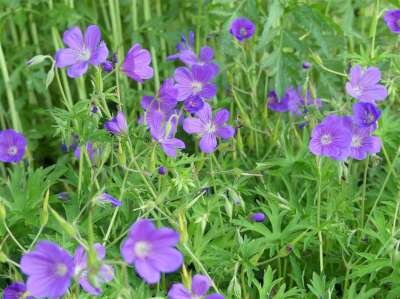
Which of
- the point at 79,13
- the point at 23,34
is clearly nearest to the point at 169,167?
the point at 79,13

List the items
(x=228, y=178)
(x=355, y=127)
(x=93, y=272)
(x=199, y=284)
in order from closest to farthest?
(x=93, y=272)
(x=199, y=284)
(x=355, y=127)
(x=228, y=178)

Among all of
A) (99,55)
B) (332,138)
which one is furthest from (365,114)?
(99,55)

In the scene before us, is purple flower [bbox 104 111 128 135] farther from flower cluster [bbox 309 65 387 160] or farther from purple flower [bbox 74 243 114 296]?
flower cluster [bbox 309 65 387 160]

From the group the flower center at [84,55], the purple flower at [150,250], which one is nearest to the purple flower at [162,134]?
the flower center at [84,55]

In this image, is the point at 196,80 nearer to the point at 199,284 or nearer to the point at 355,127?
the point at 355,127

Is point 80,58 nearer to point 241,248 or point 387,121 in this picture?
point 241,248

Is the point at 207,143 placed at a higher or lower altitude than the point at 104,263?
lower

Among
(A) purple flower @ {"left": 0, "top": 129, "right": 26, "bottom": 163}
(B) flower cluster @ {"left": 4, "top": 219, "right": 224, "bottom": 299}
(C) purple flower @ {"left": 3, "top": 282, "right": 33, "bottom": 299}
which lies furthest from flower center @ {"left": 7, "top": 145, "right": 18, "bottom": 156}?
(B) flower cluster @ {"left": 4, "top": 219, "right": 224, "bottom": 299}
